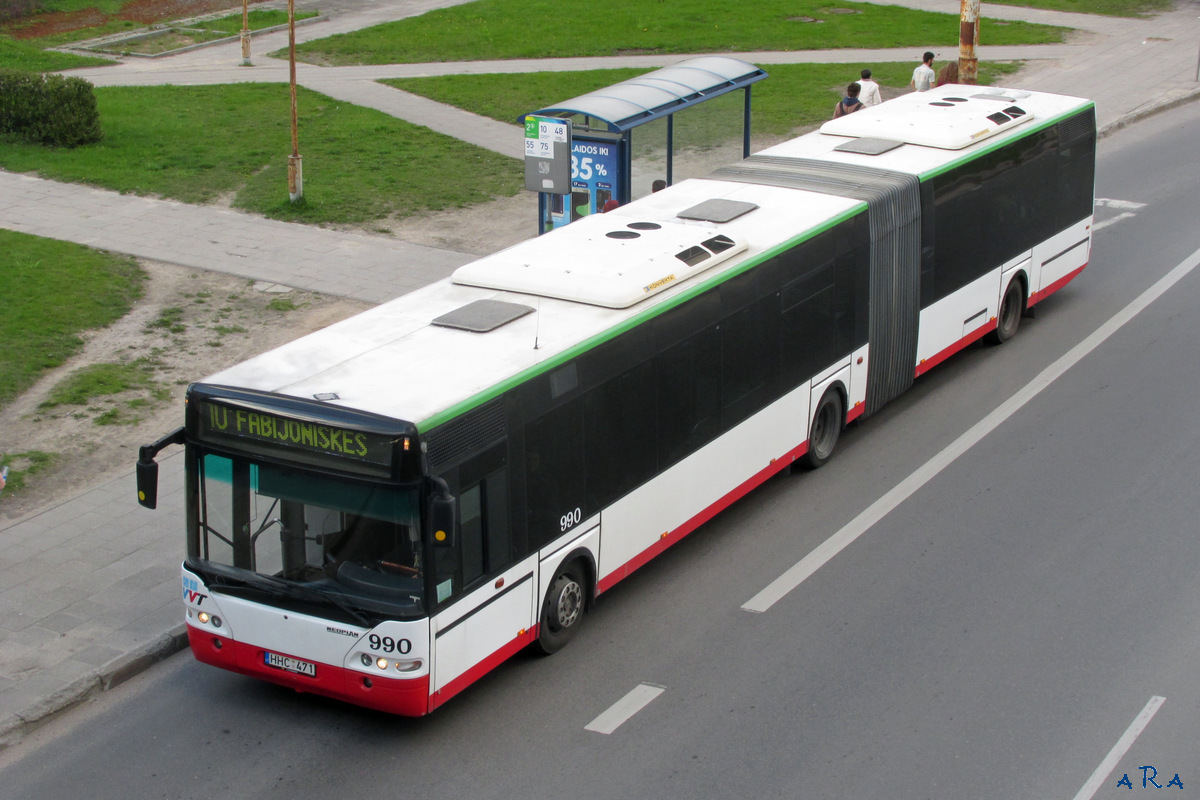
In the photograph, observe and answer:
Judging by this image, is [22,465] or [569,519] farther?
[22,465]

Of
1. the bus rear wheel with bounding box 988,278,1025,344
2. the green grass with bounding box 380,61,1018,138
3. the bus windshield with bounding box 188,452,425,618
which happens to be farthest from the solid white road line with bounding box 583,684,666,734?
the green grass with bounding box 380,61,1018,138

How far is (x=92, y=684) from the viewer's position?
30.2 feet

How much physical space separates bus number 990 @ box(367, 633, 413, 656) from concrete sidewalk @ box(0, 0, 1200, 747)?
2335 mm

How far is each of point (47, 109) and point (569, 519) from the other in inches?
705

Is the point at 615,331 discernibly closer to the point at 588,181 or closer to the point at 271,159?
the point at 588,181

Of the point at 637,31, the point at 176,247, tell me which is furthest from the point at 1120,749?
the point at 637,31

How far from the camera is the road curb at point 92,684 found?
8.76 m

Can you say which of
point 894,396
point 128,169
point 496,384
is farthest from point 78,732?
point 128,169

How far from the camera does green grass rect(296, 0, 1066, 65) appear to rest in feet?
106

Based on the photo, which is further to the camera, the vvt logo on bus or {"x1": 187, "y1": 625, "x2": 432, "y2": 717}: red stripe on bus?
the vvt logo on bus

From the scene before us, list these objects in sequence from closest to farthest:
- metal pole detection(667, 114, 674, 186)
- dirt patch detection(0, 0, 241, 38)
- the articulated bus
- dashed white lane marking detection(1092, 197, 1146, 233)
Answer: the articulated bus, metal pole detection(667, 114, 674, 186), dashed white lane marking detection(1092, 197, 1146, 233), dirt patch detection(0, 0, 241, 38)

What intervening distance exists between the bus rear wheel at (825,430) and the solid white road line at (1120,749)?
14.1 feet

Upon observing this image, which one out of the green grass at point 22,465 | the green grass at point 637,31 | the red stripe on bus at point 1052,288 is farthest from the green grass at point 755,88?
the green grass at point 22,465

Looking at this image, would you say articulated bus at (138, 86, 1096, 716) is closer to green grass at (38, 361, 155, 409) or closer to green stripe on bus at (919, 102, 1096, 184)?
green stripe on bus at (919, 102, 1096, 184)
